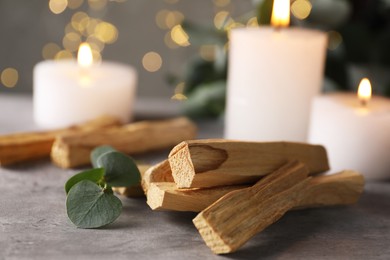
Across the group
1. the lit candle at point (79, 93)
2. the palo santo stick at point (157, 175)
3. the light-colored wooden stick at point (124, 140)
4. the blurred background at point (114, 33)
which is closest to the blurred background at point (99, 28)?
the blurred background at point (114, 33)

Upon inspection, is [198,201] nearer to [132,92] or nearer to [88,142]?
[88,142]

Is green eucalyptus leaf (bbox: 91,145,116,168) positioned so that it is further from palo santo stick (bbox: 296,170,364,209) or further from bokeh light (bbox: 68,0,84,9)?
bokeh light (bbox: 68,0,84,9)

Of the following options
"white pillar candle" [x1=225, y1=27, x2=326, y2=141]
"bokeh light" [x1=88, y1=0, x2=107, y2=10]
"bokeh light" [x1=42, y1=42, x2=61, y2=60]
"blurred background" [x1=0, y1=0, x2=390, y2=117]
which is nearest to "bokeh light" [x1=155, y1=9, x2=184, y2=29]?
"blurred background" [x1=0, y1=0, x2=390, y2=117]

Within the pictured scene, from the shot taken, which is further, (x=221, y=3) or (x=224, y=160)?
(x=221, y=3)

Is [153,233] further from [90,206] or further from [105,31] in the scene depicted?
[105,31]

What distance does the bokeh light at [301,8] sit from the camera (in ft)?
3.71

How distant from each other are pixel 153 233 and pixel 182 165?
68mm

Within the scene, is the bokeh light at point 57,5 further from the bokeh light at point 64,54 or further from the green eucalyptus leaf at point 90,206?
the green eucalyptus leaf at point 90,206

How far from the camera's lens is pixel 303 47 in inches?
36.2

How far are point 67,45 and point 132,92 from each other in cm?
51

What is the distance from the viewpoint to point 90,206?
25.6 inches

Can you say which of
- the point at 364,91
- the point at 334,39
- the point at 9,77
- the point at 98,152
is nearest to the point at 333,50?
the point at 334,39

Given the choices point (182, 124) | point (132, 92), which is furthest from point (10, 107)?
point (182, 124)

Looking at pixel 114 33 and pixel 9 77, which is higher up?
pixel 114 33
